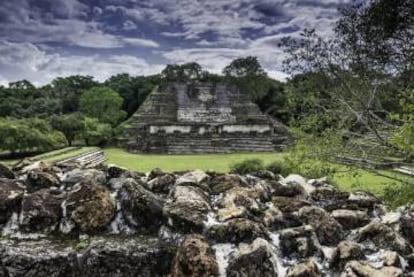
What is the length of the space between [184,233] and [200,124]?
21850 millimetres

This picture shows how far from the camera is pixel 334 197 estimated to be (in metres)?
6.01

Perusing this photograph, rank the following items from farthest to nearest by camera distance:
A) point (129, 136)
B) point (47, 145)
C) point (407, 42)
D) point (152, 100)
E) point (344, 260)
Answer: point (152, 100)
point (129, 136)
point (47, 145)
point (407, 42)
point (344, 260)

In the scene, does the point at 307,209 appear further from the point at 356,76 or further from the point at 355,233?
the point at 356,76

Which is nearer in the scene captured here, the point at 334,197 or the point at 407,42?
the point at 334,197

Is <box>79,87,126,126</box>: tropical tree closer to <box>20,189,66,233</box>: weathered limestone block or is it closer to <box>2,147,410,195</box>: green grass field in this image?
<box>2,147,410,195</box>: green grass field

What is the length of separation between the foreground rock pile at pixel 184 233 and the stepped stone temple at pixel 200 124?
17.7 meters

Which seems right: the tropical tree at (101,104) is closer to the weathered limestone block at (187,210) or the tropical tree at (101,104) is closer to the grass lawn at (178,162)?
the grass lawn at (178,162)

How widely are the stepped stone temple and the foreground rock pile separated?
17687 millimetres

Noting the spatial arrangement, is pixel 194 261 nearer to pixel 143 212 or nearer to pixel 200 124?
pixel 143 212

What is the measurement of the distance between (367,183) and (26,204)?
352 inches

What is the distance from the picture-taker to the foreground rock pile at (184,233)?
3906mm

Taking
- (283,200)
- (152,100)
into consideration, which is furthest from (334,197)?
(152,100)

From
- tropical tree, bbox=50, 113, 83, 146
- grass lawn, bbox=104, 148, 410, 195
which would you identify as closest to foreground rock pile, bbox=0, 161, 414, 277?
grass lawn, bbox=104, 148, 410, 195

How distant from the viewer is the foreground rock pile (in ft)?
12.8
